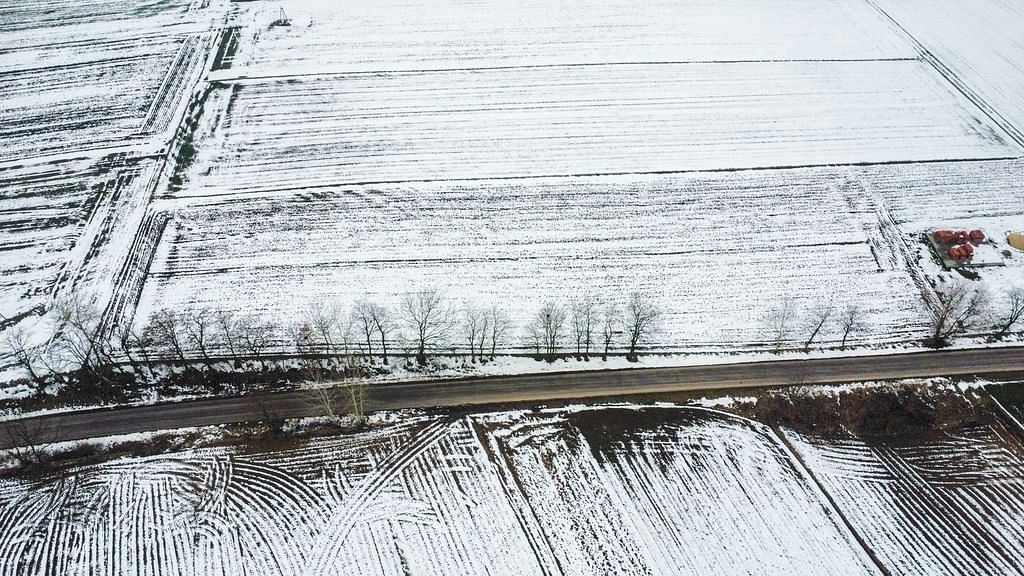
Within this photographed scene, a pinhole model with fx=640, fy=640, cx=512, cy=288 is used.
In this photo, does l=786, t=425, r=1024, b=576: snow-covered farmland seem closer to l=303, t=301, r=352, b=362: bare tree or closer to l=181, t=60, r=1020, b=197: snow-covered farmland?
l=303, t=301, r=352, b=362: bare tree

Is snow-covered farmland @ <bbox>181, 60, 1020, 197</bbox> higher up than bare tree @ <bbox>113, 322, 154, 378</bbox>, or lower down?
higher up

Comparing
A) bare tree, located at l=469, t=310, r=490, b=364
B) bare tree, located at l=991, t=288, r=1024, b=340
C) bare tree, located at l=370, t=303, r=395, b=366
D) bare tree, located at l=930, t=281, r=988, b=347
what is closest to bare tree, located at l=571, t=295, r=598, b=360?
bare tree, located at l=469, t=310, r=490, b=364

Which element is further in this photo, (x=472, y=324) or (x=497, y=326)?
(x=497, y=326)

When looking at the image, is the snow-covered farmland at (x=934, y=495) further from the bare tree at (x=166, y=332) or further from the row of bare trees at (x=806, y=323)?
the bare tree at (x=166, y=332)

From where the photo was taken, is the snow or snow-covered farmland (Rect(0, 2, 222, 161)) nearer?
the snow

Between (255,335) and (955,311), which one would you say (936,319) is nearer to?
(955,311)

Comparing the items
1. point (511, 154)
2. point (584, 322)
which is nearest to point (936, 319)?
point (584, 322)

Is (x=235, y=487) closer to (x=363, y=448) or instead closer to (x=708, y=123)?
(x=363, y=448)
